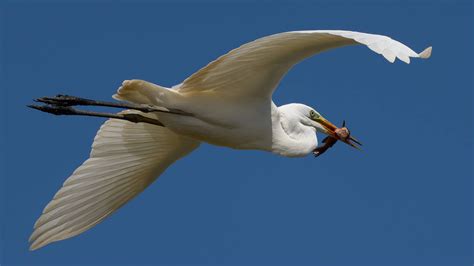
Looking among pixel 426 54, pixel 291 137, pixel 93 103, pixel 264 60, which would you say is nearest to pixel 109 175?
pixel 93 103

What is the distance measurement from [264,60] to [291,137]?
1.34 metres

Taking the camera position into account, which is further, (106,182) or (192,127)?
(106,182)

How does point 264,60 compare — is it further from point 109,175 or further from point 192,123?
point 109,175

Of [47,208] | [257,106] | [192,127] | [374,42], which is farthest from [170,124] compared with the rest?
[374,42]

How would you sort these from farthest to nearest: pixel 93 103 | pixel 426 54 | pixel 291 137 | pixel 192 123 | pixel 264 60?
pixel 291 137
pixel 93 103
pixel 192 123
pixel 264 60
pixel 426 54

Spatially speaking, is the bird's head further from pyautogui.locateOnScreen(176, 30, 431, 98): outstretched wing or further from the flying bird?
pyautogui.locateOnScreen(176, 30, 431, 98): outstretched wing

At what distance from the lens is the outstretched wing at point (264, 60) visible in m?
8.03

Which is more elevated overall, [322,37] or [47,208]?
[322,37]

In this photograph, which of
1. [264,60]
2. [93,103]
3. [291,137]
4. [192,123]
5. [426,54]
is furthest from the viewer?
[291,137]

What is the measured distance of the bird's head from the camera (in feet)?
34.4

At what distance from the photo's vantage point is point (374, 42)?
7.54 m

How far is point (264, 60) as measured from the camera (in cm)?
906

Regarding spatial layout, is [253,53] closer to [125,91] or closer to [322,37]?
[322,37]

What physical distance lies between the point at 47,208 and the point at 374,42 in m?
4.54
